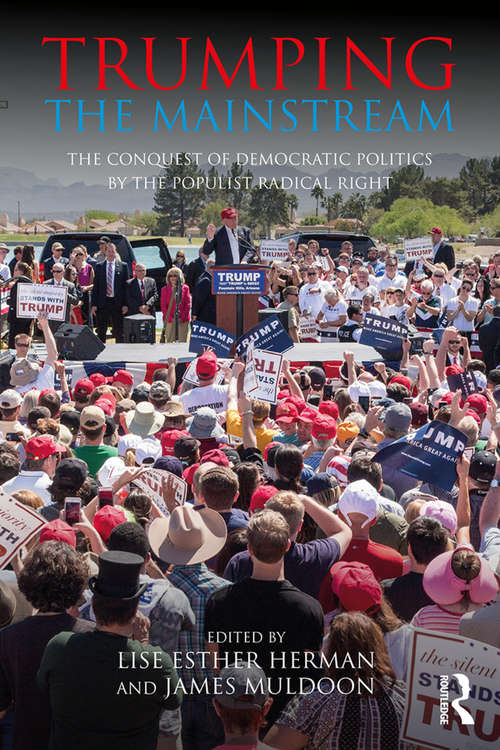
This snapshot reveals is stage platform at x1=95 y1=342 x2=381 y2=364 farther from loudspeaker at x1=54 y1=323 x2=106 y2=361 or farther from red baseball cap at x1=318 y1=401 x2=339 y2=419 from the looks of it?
red baseball cap at x1=318 y1=401 x2=339 y2=419

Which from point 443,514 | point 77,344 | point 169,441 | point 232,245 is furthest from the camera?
point 232,245

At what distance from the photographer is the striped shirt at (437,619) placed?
11.3 feet

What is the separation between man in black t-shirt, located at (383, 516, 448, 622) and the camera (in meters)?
3.77

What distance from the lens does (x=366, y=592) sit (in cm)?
335

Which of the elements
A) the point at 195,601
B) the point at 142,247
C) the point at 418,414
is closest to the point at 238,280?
the point at 418,414

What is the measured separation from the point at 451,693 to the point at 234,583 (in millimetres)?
1082

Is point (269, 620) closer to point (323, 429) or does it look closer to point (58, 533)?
point (58, 533)

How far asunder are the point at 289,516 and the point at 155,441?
2141 mm

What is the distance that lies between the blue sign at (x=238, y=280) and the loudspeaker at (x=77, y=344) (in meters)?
1.68

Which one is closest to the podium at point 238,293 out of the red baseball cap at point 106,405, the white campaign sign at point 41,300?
the white campaign sign at point 41,300

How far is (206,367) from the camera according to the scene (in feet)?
24.2

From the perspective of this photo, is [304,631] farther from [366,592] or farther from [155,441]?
[155,441]

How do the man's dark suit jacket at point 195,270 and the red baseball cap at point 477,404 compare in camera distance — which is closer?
the red baseball cap at point 477,404

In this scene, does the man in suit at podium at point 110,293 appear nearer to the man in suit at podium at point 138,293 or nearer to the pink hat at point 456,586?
the man in suit at podium at point 138,293
